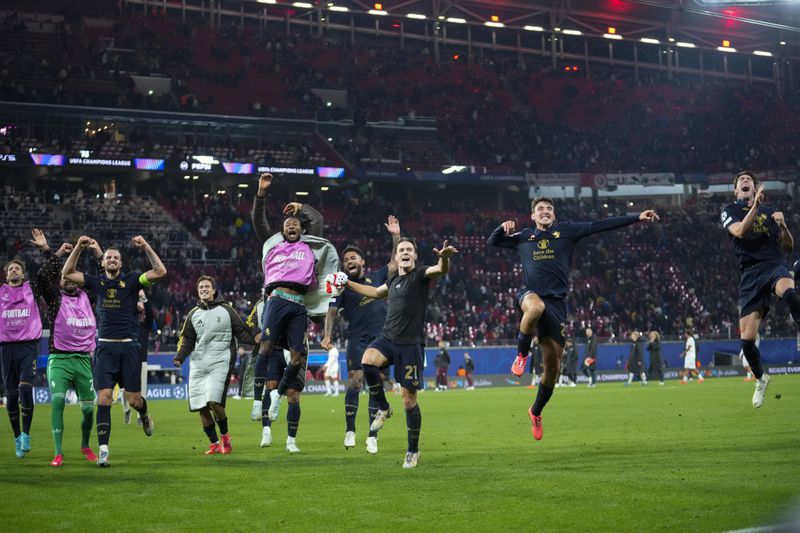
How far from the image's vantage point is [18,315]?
14070 mm

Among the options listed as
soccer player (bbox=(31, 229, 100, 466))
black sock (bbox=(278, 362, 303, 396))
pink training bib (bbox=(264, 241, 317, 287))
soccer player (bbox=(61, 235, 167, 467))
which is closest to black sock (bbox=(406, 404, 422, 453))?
black sock (bbox=(278, 362, 303, 396))

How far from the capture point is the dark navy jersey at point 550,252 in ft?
41.9

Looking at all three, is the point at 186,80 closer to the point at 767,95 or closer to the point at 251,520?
the point at 767,95

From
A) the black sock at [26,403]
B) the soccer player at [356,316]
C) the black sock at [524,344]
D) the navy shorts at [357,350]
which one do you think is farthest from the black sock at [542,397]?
the black sock at [26,403]

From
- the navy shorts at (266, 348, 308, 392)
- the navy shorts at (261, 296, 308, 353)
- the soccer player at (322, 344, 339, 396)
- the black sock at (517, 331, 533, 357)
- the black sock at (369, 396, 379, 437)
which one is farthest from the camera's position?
the soccer player at (322, 344, 339, 396)

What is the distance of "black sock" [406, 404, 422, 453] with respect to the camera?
1123 centimetres

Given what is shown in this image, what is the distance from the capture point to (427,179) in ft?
200

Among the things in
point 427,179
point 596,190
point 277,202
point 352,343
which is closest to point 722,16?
point 596,190

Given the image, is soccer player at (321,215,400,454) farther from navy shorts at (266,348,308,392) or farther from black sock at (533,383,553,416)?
black sock at (533,383,553,416)

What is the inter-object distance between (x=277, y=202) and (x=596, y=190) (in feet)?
72.5

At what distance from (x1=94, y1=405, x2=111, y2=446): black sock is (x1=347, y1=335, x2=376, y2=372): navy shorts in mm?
4243

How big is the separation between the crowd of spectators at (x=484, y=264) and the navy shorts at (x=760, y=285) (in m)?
31.2

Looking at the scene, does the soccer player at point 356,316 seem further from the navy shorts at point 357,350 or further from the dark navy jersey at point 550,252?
the dark navy jersey at point 550,252

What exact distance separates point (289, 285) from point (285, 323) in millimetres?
544
